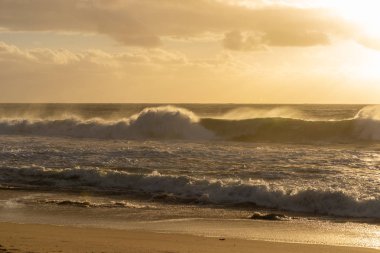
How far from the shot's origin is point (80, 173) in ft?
68.4

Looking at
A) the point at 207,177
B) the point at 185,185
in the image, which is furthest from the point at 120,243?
the point at 207,177

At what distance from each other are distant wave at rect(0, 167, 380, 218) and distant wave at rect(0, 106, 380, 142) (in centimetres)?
1894

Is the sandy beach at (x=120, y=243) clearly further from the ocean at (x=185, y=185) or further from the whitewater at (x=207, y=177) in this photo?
the whitewater at (x=207, y=177)

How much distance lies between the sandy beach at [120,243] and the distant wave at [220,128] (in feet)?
87.0

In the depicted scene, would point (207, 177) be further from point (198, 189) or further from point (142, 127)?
point (142, 127)

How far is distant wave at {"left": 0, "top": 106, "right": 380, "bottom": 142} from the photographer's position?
128ft

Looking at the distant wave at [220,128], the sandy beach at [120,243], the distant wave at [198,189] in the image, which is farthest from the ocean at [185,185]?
the distant wave at [220,128]

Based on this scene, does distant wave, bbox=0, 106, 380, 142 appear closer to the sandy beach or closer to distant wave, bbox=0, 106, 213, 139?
distant wave, bbox=0, 106, 213, 139

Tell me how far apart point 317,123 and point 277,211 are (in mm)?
26932

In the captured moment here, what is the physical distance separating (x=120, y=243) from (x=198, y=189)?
736cm

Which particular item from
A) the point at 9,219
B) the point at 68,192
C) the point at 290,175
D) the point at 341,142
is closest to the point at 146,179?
the point at 68,192

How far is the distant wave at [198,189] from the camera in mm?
15407

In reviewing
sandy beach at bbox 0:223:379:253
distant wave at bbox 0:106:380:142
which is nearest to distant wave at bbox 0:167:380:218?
sandy beach at bbox 0:223:379:253

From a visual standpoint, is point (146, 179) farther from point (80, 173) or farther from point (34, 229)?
point (34, 229)
